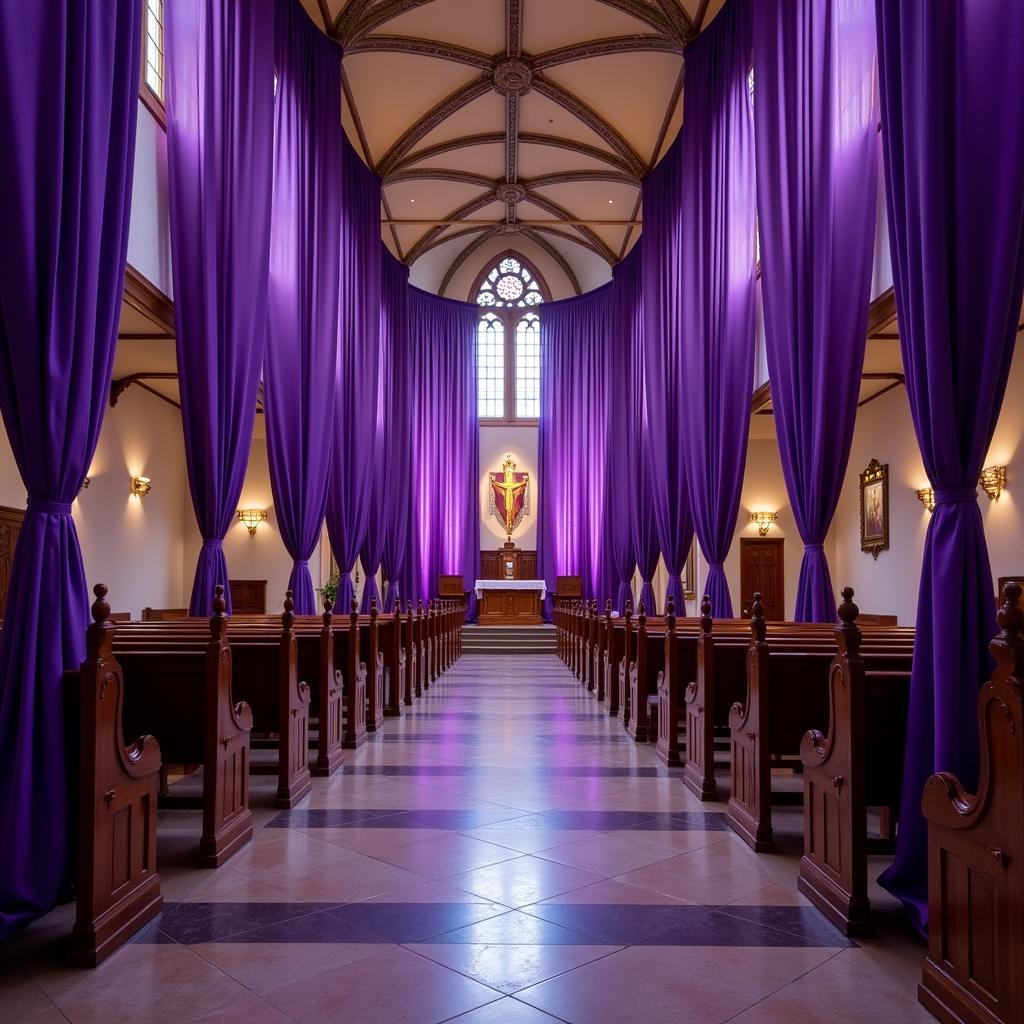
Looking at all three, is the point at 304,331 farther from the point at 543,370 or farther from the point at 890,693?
the point at 543,370

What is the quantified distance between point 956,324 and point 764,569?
1214cm

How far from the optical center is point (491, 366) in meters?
22.2

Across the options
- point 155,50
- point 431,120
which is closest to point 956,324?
point 155,50

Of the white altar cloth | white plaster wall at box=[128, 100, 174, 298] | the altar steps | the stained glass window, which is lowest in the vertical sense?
the altar steps

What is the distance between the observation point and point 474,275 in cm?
2186

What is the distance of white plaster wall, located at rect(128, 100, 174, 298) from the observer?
684cm

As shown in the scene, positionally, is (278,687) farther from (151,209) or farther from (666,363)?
(666,363)

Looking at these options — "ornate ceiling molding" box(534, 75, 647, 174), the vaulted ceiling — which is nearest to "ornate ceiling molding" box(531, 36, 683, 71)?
the vaulted ceiling

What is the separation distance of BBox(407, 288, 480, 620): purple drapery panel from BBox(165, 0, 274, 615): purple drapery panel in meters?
12.1

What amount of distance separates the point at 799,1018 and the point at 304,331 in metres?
9.09

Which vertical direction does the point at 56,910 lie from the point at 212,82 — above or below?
below

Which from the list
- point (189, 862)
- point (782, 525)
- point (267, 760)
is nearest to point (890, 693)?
point (189, 862)

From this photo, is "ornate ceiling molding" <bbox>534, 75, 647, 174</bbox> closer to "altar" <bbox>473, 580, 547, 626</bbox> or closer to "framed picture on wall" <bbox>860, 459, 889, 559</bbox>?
"framed picture on wall" <bbox>860, 459, 889, 559</bbox>

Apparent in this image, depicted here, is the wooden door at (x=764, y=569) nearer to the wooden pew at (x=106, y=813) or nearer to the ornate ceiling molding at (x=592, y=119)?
the ornate ceiling molding at (x=592, y=119)
